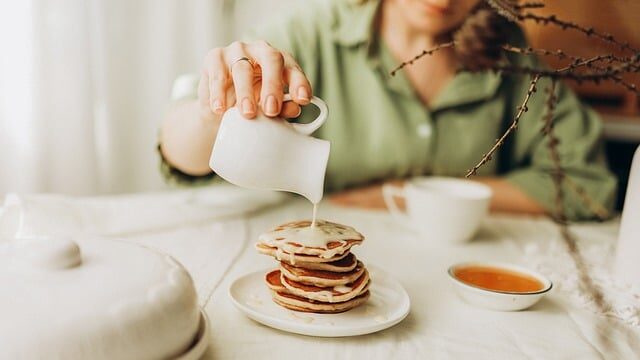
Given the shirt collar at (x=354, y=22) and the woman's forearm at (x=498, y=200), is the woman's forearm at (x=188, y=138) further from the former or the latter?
the shirt collar at (x=354, y=22)

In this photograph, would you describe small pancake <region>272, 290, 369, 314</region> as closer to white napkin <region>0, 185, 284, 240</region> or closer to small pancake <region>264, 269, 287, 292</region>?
→ small pancake <region>264, 269, 287, 292</region>

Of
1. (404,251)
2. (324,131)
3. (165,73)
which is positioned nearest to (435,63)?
(324,131)

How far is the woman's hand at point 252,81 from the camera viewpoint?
0.70 metres

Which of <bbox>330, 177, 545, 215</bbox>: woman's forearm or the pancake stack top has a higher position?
the pancake stack top

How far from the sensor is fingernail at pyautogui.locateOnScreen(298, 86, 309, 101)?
2.37ft

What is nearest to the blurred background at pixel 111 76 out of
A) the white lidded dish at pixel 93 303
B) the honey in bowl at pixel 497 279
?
the honey in bowl at pixel 497 279

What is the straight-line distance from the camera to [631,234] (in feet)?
2.84

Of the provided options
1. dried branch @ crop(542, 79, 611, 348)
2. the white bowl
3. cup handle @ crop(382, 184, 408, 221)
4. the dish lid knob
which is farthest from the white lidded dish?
cup handle @ crop(382, 184, 408, 221)

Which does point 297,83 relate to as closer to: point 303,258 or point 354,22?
point 303,258

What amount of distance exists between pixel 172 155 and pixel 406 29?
63cm

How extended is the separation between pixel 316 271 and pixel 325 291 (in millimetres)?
24

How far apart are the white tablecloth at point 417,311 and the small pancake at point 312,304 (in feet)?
0.11

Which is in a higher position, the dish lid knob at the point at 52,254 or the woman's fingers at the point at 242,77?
the woman's fingers at the point at 242,77

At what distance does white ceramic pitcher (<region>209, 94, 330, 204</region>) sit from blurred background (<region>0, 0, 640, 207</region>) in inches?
22.9
